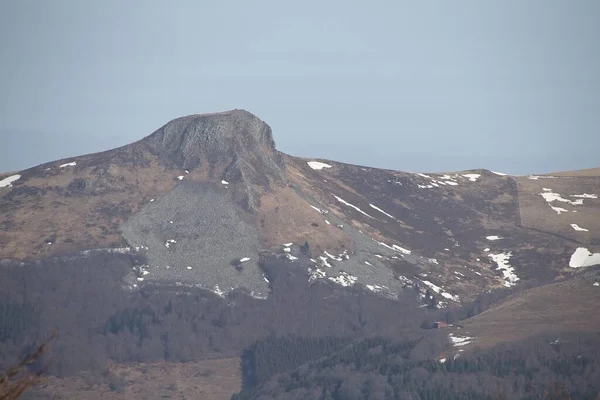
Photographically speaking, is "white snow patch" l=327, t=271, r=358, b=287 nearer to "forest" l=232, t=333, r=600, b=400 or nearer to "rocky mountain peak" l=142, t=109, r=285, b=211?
"forest" l=232, t=333, r=600, b=400

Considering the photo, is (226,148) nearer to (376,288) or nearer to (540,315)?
(376,288)

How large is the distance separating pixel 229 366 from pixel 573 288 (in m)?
43.3

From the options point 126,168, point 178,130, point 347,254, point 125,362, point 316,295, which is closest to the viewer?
point 125,362

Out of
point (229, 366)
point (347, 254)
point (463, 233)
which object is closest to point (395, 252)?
point (347, 254)

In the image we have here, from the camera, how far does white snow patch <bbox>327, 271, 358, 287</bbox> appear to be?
420 ft

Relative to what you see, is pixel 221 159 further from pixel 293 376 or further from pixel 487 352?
pixel 487 352

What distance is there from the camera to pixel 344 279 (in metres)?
129

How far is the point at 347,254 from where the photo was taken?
136 metres

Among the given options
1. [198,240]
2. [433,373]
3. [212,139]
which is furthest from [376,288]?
[212,139]

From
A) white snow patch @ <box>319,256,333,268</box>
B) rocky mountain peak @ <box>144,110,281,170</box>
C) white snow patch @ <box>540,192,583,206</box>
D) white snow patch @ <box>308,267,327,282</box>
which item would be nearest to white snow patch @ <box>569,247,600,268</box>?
white snow patch @ <box>540,192,583,206</box>

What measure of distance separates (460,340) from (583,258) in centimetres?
5020

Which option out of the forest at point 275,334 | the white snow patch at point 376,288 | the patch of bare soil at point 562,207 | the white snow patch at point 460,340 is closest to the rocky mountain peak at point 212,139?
the forest at point 275,334

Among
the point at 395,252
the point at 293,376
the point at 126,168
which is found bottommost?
the point at 293,376

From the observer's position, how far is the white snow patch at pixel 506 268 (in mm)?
136125
